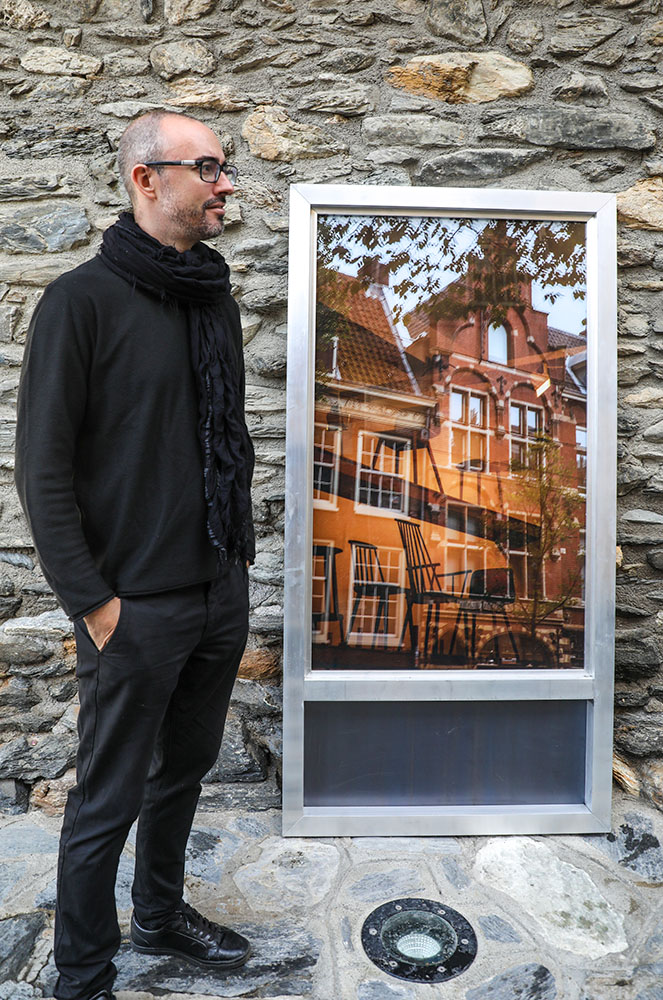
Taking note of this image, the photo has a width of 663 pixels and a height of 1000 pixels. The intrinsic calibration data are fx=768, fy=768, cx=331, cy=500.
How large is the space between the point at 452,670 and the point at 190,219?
5.80 feet

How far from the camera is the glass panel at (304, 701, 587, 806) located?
2.70 m

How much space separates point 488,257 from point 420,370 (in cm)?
46

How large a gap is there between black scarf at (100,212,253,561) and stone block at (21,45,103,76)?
147cm

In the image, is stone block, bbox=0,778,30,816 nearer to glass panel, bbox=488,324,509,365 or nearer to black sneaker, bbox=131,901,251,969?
black sneaker, bbox=131,901,251,969

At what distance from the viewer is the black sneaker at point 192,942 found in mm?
1964

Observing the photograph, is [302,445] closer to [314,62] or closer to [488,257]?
[488,257]

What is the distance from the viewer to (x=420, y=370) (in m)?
2.73

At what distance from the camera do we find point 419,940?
6.79 feet

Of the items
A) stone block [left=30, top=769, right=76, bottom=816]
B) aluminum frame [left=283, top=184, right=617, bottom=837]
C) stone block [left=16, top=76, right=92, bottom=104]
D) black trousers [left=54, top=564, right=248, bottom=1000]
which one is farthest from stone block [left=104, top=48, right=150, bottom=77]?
stone block [left=30, top=769, right=76, bottom=816]

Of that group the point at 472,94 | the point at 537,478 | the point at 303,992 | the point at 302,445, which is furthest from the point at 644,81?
the point at 303,992

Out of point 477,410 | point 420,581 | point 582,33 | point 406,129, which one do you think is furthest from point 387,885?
point 582,33

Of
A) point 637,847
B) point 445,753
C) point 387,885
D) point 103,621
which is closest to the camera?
point 103,621

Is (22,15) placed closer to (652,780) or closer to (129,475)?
(129,475)

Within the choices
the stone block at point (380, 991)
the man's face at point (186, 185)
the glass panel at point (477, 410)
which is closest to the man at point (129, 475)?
the man's face at point (186, 185)
